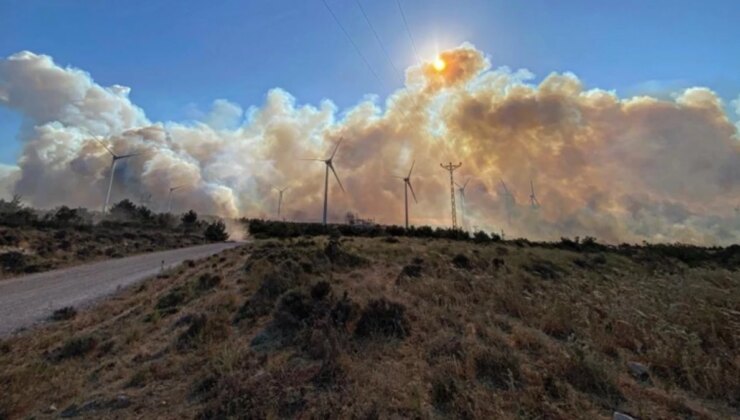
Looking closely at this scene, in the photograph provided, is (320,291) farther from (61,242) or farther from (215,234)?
(215,234)

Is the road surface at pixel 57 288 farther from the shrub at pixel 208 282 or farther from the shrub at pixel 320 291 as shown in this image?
the shrub at pixel 320 291

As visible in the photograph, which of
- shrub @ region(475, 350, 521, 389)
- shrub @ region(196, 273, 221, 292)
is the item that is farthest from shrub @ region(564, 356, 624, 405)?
shrub @ region(196, 273, 221, 292)

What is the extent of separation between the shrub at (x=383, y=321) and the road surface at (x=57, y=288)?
12.4 metres

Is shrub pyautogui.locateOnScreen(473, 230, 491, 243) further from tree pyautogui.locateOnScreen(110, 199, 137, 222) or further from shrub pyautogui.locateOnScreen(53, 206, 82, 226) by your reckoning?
tree pyautogui.locateOnScreen(110, 199, 137, 222)

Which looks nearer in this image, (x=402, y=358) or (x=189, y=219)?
(x=402, y=358)

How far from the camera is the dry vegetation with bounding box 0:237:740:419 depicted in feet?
17.5

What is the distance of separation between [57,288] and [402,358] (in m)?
22.9

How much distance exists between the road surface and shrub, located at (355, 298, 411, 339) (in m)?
12.4

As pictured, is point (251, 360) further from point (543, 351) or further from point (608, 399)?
point (608, 399)

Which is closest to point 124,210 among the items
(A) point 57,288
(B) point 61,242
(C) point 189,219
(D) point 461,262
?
(C) point 189,219

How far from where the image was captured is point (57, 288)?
21406mm

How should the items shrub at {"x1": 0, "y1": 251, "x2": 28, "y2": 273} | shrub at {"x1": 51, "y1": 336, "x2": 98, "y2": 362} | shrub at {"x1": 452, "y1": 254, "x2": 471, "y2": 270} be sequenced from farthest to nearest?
1. shrub at {"x1": 0, "y1": 251, "x2": 28, "y2": 273}
2. shrub at {"x1": 452, "y1": 254, "x2": 471, "y2": 270}
3. shrub at {"x1": 51, "y1": 336, "x2": 98, "y2": 362}

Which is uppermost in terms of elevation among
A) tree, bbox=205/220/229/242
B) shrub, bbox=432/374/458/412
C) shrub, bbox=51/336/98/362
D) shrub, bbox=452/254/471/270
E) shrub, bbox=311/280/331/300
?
tree, bbox=205/220/229/242

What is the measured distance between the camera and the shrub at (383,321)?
27.4 feet
